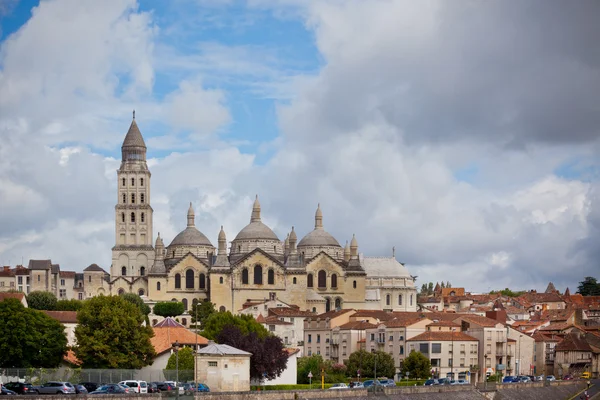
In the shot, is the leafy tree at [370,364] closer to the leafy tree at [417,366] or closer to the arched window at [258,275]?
the leafy tree at [417,366]

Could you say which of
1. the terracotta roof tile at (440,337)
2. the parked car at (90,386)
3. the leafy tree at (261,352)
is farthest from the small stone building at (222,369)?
the terracotta roof tile at (440,337)

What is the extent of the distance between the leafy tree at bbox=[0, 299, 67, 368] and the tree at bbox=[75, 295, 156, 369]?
5.22ft

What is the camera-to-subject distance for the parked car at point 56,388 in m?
54.3

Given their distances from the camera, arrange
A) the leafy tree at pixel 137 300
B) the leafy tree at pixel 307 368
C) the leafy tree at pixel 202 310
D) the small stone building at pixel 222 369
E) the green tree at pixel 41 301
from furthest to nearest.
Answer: the leafy tree at pixel 137 300 → the leafy tree at pixel 202 310 → the green tree at pixel 41 301 → the leafy tree at pixel 307 368 → the small stone building at pixel 222 369

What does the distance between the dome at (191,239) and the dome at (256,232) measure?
185 inches

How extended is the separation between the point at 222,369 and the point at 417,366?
30582 millimetres

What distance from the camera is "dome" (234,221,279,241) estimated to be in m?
150

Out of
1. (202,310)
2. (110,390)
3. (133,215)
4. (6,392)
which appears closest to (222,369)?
(110,390)

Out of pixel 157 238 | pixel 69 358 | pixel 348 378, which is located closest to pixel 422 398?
pixel 348 378

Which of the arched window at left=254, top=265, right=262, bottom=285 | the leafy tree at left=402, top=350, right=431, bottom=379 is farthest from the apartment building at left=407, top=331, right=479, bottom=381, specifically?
the arched window at left=254, top=265, right=262, bottom=285

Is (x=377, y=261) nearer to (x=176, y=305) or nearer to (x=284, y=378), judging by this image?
(x=176, y=305)

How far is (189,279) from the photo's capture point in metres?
143

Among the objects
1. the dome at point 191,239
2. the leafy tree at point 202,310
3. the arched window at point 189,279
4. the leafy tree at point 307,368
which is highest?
the dome at point 191,239

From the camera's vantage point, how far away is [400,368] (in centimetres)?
9338
